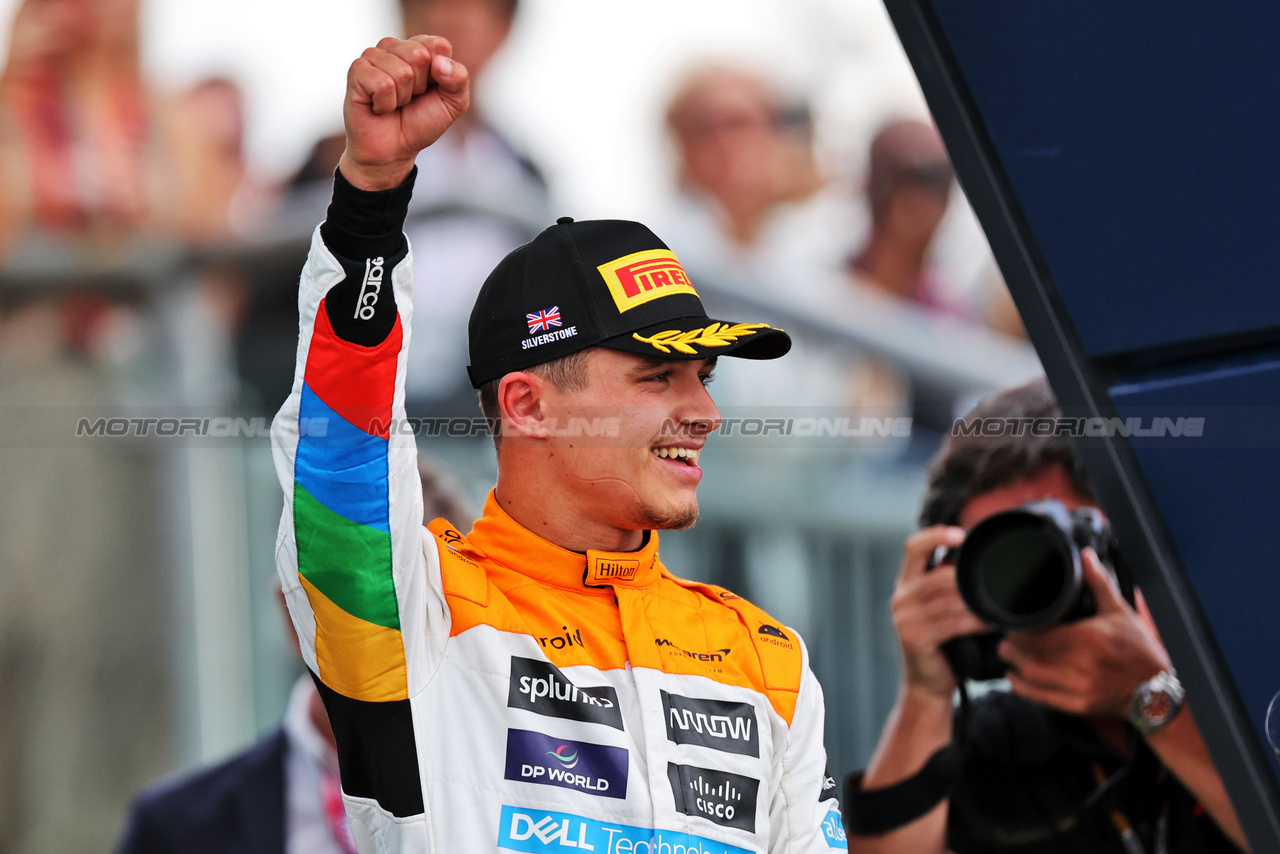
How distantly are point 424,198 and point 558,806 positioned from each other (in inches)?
51.6

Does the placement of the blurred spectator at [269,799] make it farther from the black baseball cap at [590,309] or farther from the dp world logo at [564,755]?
the dp world logo at [564,755]

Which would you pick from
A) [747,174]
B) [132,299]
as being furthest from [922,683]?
[747,174]

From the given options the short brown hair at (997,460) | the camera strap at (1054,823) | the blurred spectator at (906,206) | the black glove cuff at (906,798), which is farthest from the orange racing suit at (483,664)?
the blurred spectator at (906,206)

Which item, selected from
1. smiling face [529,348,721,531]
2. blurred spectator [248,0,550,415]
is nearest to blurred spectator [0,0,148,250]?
blurred spectator [248,0,550,415]

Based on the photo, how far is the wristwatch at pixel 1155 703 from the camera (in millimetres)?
1553

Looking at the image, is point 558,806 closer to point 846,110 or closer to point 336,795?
point 336,795

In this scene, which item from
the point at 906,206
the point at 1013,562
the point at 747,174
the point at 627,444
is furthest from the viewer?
the point at 906,206

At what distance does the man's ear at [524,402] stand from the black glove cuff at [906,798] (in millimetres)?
735

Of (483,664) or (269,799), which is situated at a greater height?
(483,664)

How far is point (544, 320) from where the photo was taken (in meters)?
1.24

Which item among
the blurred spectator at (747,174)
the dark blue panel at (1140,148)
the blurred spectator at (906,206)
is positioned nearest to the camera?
the dark blue panel at (1140,148)

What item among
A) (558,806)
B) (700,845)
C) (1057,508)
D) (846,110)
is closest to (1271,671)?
(1057,508)

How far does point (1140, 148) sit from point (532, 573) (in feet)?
2.23

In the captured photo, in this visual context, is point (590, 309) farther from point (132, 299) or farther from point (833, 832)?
point (132, 299)
